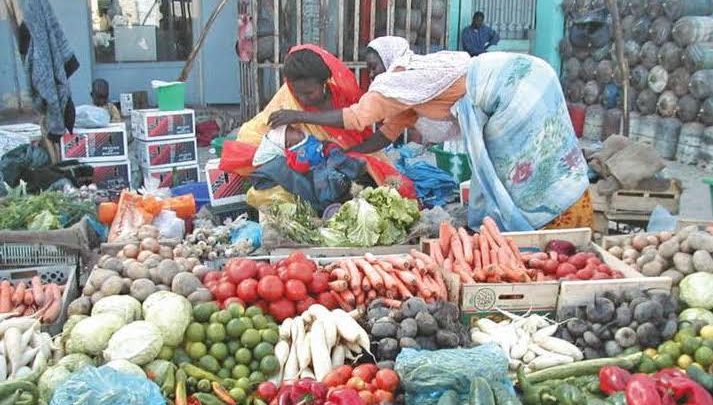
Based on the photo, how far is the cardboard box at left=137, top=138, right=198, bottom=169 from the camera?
822 centimetres

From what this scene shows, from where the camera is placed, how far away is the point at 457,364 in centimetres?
320

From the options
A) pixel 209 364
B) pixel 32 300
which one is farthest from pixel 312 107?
pixel 209 364

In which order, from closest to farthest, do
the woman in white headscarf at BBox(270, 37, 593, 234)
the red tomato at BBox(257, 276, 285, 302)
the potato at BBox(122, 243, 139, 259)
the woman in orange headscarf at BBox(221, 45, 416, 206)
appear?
the red tomato at BBox(257, 276, 285, 302)
the potato at BBox(122, 243, 139, 259)
the woman in white headscarf at BBox(270, 37, 593, 234)
the woman in orange headscarf at BBox(221, 45, 416, 206)

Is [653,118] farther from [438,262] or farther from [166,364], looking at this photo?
[166,364]

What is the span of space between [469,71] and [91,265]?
279cm

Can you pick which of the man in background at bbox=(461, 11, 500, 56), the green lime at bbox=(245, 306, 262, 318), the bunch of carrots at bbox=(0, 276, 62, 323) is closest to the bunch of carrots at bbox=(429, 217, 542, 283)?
the green lime at bbox=(245, 306, 262, 318)

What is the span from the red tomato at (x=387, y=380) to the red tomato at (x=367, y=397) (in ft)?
0.23

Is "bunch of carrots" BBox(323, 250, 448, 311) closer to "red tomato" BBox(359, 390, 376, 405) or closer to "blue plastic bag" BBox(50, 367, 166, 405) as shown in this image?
"red tomato" BBox(359, 390, 376, 405)

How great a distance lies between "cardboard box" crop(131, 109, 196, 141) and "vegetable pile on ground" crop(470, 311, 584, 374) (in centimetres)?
540

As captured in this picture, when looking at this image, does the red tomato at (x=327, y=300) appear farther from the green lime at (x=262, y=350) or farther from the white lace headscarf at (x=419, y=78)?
the white lace headscarf at (x=419, y=78)

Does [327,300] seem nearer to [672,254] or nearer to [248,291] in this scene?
[248,291]

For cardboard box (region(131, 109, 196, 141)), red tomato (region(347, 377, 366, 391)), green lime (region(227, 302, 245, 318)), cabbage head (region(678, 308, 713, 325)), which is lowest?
red tomato (region(347, 377, 366, 391))

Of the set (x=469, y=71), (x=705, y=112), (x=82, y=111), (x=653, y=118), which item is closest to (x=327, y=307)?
(x=469, y=71)

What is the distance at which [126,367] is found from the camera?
3205 millimetres
